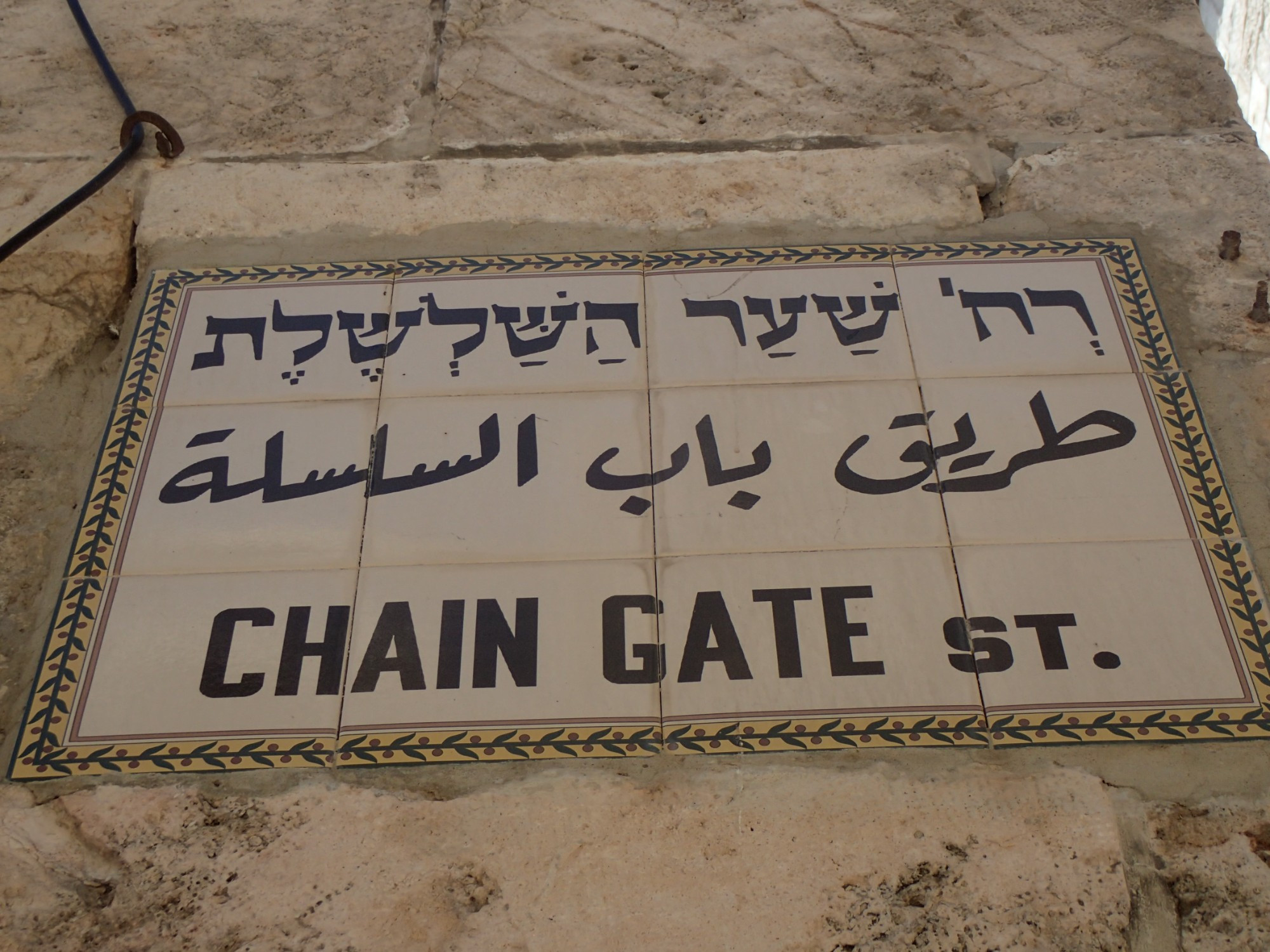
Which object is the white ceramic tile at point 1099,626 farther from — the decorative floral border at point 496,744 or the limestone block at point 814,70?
the limestone block at point 814,70

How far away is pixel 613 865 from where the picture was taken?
1.89 meters

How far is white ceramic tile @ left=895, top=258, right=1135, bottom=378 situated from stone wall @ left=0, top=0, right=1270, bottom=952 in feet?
0.46

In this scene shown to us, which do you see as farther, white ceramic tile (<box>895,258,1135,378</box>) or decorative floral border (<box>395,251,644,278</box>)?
decorative floral border (<box>395,251,644,278</box>)

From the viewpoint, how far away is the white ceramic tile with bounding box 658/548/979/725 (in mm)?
2035

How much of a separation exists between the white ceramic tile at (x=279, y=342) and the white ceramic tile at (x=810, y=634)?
86 cm

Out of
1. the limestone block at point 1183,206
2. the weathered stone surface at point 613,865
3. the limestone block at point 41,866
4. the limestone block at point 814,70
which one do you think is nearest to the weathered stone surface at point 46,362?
the limestone block at point 41,866

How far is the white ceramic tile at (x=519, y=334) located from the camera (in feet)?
8.06

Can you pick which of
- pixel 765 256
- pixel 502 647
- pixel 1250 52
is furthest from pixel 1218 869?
pixel 1250 52

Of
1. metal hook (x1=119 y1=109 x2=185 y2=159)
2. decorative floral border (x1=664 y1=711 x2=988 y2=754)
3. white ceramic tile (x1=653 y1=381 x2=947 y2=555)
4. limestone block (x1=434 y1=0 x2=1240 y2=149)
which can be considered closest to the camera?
decorative floral border (x1=664 y1=711 x2=988 y2=754)

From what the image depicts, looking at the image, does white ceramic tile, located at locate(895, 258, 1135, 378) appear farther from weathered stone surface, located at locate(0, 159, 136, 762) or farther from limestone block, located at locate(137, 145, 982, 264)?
weathered stone surface, located at locate(0, 159, 136, 762)

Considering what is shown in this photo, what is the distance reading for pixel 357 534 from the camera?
2232mm

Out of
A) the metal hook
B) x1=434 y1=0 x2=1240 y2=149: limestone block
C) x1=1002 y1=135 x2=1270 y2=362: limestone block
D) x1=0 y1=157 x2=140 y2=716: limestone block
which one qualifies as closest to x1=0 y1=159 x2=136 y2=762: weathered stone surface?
x1=0 y1=157 x2=140 y2=716: limestone block

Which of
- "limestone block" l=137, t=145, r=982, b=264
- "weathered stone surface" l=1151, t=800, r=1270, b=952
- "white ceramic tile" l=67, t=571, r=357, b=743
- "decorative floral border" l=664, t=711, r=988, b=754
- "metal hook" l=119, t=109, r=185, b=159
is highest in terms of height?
"metal hook" l=119, t=109, r=185, b=159

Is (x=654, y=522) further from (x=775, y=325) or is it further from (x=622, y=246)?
(x=622, y=246)
